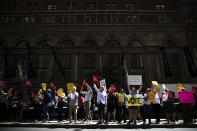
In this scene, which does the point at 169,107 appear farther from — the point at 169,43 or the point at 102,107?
the point at 169,43

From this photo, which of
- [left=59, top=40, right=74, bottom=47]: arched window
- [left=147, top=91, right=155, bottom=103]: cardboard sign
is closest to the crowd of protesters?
[left=147, top=91, right=155, bottom=103]: cardboard sign

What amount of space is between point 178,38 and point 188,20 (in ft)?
21.7

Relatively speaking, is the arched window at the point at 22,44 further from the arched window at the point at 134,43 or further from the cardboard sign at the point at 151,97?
the cardboard sign at the point at 151,97

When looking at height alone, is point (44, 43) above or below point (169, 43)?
above

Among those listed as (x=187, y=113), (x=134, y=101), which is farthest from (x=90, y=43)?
(x=187, y=113)

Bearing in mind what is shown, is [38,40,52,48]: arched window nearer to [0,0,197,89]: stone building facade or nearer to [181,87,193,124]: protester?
[0,0,197,89]: stone building facade

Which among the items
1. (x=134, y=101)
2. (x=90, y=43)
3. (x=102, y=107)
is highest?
(x=90, y=43)

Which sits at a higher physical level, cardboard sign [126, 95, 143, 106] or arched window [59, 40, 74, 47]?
arched window [59, 40, 74, 47]

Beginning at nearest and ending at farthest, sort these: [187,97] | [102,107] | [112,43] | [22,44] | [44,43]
A: [102,107], [187,97], [112,43], [44,43], [22,44]

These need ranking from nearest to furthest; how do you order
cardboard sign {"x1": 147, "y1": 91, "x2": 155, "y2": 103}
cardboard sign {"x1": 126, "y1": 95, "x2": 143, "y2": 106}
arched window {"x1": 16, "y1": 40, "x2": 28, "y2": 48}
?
cardboard sign {"x1": 126, "y1": 95, "x2": 143, "y2": 106} < cardboard sign {"x1": 147, "y1": 91, "x2": 155, "y2": 103} < arched window {"x1": 16, "y1": 40, "x2": 28, "y2": 48}

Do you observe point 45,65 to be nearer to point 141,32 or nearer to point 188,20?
point 141,32

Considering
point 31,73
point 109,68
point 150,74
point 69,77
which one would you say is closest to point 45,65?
point 31,73

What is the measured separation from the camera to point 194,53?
2638cm

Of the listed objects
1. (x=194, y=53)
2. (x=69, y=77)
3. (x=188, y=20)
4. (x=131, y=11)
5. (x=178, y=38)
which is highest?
(x=131, y=11)
